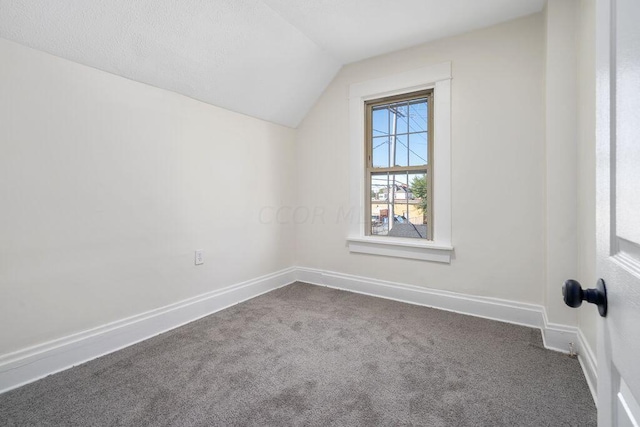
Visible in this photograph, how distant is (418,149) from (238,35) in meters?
1.83

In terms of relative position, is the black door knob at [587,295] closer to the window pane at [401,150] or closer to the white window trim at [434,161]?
the white window trim at [434,161]

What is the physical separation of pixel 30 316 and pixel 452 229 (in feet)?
9.70

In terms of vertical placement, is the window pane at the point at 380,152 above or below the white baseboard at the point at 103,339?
above

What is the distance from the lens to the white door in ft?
1.49

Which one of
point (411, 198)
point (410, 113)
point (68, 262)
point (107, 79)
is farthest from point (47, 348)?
point (410, 113)

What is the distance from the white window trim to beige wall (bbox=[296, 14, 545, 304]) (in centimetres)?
7

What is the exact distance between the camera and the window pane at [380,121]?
9.91 ft

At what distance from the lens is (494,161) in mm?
2383

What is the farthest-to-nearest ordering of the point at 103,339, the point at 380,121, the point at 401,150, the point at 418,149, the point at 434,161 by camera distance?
the point at 380,121, the point at 401,150, the point at 418,149, the point at 434,161, the point at 103,339

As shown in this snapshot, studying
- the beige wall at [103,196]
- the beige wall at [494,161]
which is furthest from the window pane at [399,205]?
the beige wall at [103,196]

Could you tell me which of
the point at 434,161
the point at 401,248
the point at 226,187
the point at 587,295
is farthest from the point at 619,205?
the point at 226,187

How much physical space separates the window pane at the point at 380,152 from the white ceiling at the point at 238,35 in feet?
2.72

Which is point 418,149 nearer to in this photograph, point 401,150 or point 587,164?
point 401,150

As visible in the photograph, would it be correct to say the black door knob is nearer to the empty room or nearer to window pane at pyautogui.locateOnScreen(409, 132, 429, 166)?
the empty room
